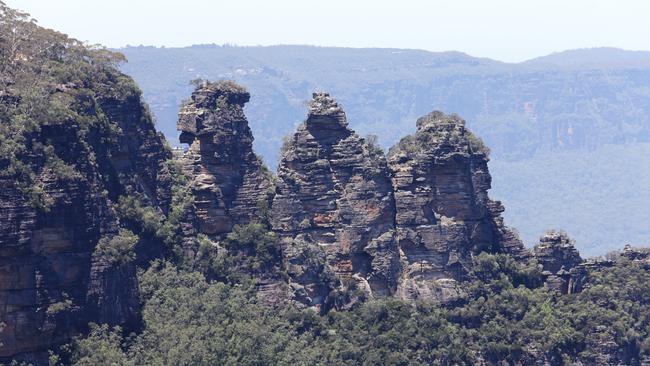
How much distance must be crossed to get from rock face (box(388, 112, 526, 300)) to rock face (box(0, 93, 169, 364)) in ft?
44.5

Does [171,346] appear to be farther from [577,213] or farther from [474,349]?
[577,213]

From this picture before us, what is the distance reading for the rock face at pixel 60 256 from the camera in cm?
6266

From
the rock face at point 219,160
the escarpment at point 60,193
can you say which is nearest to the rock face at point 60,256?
the escarpment at point 60,193

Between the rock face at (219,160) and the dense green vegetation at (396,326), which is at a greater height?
the rock face at (219,160)

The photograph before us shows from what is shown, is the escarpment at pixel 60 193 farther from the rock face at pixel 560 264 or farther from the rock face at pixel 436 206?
the rock face at pixel 560 264

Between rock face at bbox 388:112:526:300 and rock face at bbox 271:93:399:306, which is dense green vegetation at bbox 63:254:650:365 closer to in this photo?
rock face at bbox 388:112:526:300

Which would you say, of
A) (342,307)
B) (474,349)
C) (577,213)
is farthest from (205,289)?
(577,213)

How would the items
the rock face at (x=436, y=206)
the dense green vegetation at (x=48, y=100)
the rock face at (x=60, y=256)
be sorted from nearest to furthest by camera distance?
the rock face at (x=60, y=256)
the dense green vegetation at (x=48, y=100)
the rock face at (x=436, y=206)

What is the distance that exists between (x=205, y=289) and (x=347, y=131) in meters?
9.26

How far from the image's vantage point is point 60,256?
64625 millimetres

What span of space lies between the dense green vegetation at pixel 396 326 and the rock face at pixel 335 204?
5.39 feet

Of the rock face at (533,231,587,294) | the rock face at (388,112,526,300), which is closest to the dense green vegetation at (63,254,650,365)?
the rock face at (533,231,587,294)

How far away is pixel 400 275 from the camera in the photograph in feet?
257

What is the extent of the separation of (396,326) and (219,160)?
9.84 meters
